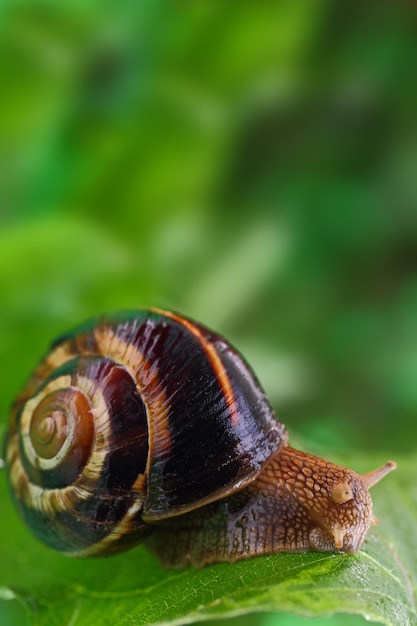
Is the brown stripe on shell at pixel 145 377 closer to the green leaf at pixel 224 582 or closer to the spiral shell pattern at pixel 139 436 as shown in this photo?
the spiral shell pattern at pixel 139 436

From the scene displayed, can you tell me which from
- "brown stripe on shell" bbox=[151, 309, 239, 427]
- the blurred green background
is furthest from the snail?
the blurred green background

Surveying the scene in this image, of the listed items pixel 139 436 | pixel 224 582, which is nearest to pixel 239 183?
pixel 139 436

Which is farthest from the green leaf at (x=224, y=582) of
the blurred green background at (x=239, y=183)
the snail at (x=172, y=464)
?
the blurred green background at (x=239, y=183)

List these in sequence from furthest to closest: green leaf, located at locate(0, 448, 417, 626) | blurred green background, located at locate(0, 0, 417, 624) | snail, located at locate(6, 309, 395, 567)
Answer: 1. blurred green background, located at locate(0, 0, 417, 624)
2. snail, located at locate(6, 309, 395, 567)
3. green leaf, located at locate(0, 448, 417, 626)

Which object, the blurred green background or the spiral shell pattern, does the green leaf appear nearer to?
the spiral shell pattern

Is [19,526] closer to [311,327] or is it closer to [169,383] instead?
[169,383]

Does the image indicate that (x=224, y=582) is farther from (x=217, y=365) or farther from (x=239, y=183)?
(x=239, y=183)

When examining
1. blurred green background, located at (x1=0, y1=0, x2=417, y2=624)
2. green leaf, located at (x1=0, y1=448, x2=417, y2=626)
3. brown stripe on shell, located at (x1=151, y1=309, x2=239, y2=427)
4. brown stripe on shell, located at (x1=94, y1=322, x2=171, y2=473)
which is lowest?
green leaf, located at (x1=0, y1=448, x2=417, y2=626)
